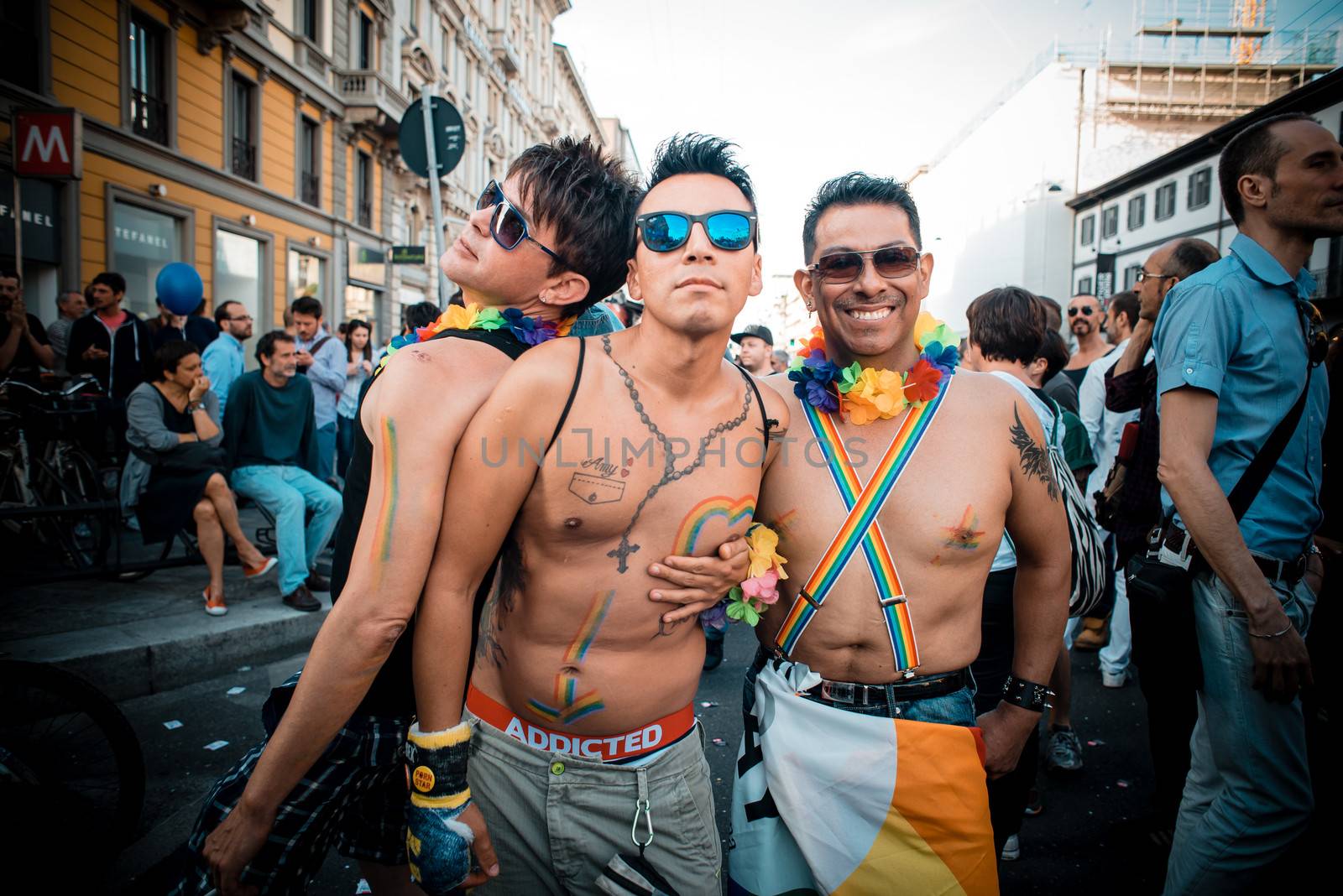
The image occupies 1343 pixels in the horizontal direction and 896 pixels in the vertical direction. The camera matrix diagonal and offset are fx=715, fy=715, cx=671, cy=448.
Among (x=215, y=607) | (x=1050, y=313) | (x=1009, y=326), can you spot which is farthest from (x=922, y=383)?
(x=215, y=607)

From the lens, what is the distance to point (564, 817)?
5.52ft

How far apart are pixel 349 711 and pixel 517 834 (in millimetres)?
523

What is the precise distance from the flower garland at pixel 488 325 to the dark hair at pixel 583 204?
0.18 metres

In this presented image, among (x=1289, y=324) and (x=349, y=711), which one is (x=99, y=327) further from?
(x=1289, y=324)

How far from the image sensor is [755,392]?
200 cm

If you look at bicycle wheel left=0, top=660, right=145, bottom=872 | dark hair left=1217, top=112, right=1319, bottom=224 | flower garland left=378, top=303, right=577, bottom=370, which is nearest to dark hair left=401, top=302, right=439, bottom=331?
bicycle wheel left=0, top=660, right=145, bottom=872

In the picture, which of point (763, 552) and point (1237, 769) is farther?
point (1237, 769)

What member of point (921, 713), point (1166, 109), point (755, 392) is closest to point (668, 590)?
point (755, 392)

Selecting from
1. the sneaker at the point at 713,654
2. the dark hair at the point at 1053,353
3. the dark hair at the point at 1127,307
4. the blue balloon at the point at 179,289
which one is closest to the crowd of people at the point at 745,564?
the dark hair at the point at 1053,353

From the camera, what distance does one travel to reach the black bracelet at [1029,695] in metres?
2.12

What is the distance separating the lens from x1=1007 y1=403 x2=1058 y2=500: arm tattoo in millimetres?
2076

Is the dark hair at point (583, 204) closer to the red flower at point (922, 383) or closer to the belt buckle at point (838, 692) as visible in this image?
the red flower at point (922, 383)

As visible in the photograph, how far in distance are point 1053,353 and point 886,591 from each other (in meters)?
3.08

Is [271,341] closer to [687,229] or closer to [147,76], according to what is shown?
[687,229]
